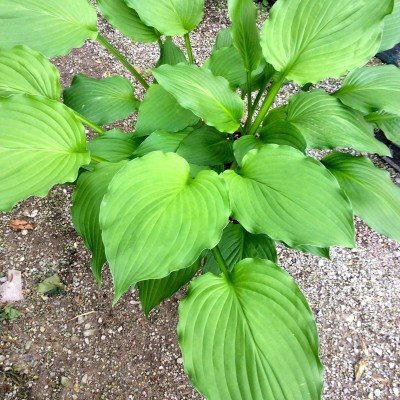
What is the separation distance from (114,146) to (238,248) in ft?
1.93

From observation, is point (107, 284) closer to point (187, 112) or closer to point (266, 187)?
point (187, 112)

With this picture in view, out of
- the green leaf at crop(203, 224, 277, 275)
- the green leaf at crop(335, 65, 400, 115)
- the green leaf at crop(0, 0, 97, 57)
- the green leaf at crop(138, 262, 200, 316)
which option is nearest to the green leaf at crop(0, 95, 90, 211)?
the green leaf at crop(0, 0, 97, 57)

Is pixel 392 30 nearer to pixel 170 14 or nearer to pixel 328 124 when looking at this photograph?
pixel 328 124

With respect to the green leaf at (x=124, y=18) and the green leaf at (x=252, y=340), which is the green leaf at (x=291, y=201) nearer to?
the green leaf at (x=252, y=340)

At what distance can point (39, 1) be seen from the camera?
1.52 m

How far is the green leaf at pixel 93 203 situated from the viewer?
1.38 metres

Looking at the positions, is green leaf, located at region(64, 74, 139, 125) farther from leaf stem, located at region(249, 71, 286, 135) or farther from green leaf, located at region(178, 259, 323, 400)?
green leaf, located at region(178, 259, 323, 400)

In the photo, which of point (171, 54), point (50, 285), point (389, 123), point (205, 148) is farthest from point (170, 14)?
point (50, 285)

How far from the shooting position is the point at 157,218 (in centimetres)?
110

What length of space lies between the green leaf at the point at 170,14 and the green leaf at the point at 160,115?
0.23 metres

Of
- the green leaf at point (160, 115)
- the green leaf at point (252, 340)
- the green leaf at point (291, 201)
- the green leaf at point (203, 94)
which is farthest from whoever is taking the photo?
the green leaf at point (160, 115)

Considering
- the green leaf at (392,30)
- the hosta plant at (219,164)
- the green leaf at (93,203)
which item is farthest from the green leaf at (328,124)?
the green leaf at (93,203)

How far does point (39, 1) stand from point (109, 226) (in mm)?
936

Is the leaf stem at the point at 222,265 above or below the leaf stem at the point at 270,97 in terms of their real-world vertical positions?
below
